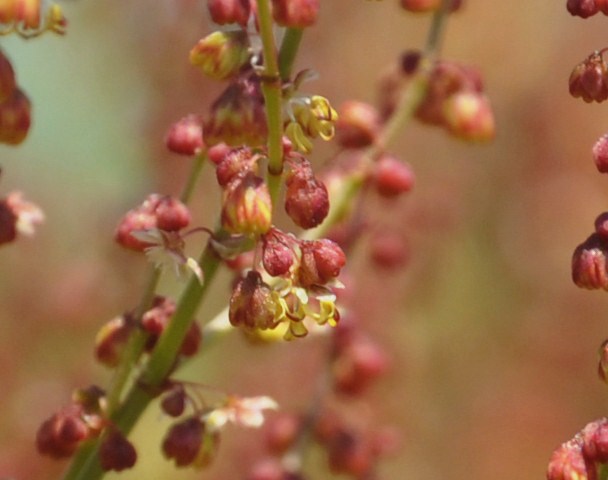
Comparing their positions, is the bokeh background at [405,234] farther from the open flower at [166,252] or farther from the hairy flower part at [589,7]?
the hairy flower part at [589,7]

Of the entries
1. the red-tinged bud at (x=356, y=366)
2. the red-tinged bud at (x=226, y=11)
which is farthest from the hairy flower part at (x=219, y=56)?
the red-tinged bud at (x=356, y=366)

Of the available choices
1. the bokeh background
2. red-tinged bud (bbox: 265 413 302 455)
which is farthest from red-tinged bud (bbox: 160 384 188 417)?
the bokeh background

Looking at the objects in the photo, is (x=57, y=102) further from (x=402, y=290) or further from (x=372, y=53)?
(x=402, y=290)

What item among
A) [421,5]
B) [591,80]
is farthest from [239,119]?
[421,5]

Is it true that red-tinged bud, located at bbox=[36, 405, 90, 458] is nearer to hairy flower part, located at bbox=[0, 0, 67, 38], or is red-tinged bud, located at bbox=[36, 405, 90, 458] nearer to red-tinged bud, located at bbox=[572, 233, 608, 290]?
hairy flower part, located at bbox=[0, 0, 67, 38]

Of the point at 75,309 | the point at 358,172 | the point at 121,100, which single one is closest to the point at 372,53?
the point at 121,100

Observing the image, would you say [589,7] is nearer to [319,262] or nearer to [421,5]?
[319,262]
